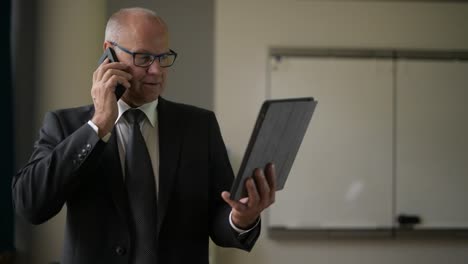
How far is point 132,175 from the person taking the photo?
1.17 m

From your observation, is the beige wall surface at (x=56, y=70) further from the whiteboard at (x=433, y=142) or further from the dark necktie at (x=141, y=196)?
the whiteboard at (x=433, y=142)

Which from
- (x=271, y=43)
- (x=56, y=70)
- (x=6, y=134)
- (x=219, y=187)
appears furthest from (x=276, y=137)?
(x=271, y=43)

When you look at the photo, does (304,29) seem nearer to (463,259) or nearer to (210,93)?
(210,93)

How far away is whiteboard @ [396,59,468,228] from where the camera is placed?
3.32 meters

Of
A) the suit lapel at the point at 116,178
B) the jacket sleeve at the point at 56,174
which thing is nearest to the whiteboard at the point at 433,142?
the suit lapel at the point at 116,178

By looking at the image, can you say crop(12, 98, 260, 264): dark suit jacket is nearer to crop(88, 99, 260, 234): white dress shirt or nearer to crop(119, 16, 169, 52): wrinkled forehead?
crop(88, 99, 260, 234): white dress shirt

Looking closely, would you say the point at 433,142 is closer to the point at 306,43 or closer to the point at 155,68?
the point at 306,43

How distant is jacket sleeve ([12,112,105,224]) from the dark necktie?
4.3 inches

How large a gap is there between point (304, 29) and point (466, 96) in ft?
3.87

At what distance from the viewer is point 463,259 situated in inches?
134

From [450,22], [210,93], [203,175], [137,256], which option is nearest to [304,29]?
[210,93]

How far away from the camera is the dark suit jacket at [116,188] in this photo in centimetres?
105

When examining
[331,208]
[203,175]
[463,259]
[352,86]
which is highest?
[352,86]

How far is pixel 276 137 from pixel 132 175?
0.36 meters
